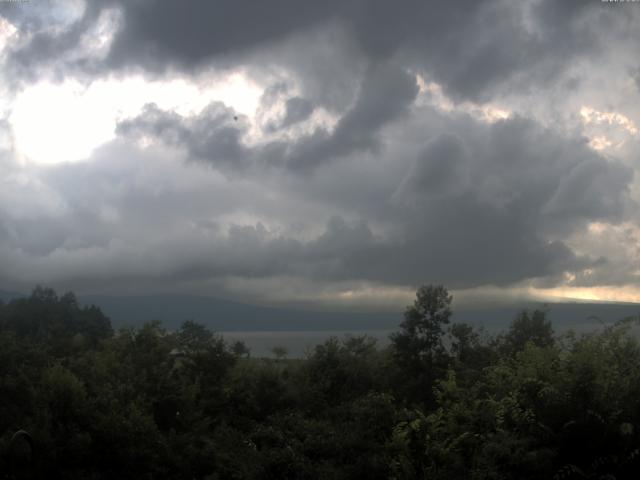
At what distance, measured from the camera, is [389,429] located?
718 inches

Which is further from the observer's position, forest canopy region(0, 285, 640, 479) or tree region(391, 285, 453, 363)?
tree region(391, 285, 453, 363)

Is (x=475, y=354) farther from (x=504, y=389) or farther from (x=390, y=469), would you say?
(x=390, y=469)

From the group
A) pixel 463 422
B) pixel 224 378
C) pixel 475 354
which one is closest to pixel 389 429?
pixel 463 422

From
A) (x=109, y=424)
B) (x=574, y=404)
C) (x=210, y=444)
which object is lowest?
(x=210, y=444)

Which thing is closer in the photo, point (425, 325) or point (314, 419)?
point (314, 419)

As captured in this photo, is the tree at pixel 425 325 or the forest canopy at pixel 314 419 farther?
the tree at pixel 425 325

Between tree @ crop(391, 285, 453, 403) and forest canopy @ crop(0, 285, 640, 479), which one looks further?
tree @ crop(391, 285, 453, 403)

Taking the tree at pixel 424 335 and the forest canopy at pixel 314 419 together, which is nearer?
the forest canopy at pixel 314 419

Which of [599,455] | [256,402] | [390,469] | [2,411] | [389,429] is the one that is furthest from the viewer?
[256,402]

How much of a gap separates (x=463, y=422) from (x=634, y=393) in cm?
498

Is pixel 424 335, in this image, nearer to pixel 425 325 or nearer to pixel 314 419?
pixel 425 325

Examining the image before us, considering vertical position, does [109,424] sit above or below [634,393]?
below

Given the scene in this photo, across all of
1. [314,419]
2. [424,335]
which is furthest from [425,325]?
[314,419]

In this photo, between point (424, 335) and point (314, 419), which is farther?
point (424, 335)
